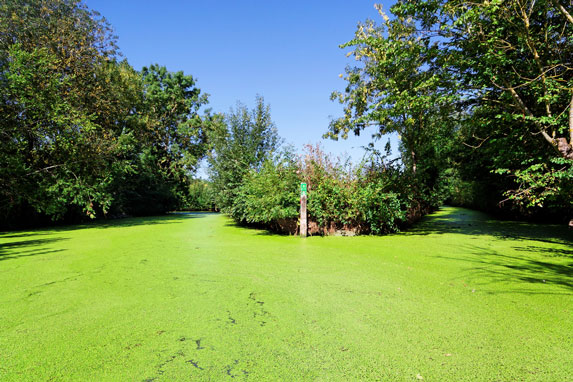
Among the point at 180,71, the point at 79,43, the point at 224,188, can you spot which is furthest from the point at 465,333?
the point at 180,71

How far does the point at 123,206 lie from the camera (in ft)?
55.2

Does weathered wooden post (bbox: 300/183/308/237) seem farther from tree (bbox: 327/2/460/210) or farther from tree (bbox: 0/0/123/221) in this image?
tree (bbox: 0/0/123/221)

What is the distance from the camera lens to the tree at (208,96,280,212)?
9.53m

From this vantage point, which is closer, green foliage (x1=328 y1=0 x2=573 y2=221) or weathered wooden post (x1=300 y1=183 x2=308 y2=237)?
green foliage (x1=328 y1=0 x2=573 y2=221)

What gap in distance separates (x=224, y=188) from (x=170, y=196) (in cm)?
1097

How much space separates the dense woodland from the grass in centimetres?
296

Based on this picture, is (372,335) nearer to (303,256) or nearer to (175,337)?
(175,337)

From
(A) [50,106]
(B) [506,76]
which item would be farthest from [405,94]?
(A) [50,106]

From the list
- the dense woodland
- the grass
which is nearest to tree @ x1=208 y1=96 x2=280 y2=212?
the dense woodland

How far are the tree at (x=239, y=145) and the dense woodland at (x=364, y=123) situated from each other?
4 centimetres

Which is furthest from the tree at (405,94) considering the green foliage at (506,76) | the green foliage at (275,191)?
the green foliage at (275,191)

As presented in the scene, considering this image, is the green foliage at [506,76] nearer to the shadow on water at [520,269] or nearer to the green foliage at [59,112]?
the shadow on water at [520,269]

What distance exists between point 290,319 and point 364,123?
10058 mm

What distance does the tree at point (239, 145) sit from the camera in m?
9.53
